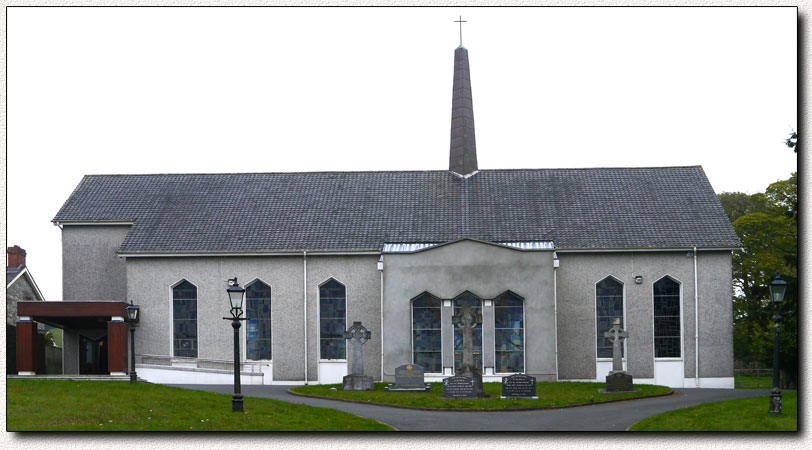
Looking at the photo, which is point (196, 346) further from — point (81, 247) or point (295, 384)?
point (81, 247)

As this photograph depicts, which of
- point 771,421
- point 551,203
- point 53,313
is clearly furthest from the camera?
point 551,203

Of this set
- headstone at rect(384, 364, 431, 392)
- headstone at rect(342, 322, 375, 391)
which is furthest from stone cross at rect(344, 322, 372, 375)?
headstone at rect(384, 364, 431, 392)

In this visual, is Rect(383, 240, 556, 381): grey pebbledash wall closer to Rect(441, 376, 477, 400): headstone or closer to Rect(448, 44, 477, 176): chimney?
Rect(441, 376, 477, 400): headstone

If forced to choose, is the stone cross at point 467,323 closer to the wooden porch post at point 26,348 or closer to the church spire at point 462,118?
the church spire at point 462,118

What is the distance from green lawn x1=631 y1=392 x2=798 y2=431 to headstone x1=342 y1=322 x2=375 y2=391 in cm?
1159

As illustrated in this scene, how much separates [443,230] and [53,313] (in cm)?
1597

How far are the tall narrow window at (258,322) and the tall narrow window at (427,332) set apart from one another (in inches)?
235

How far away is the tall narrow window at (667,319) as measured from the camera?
1602 inches

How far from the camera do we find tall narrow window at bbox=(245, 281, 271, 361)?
4147 centimetres

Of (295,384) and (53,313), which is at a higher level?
(53,313)

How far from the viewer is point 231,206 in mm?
44875

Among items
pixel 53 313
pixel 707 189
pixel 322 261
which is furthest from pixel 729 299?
pixel 53 313

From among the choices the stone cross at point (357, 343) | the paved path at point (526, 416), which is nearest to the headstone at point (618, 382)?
the paved path at point (526, 416)

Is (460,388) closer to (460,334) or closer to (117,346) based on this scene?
(460,334)
